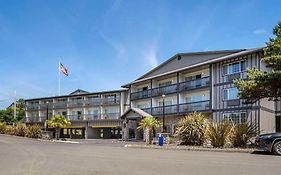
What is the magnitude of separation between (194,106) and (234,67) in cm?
751

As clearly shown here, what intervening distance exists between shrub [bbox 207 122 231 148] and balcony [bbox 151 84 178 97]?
22.7m

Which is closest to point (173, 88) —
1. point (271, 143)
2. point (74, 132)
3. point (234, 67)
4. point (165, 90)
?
point (165, 90)

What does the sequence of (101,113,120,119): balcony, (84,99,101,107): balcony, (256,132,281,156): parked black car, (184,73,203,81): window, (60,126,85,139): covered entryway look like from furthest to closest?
1. (60,126,85,139): covered entryway
2. (84,99,101,107): balcony
3. (101,113,120,119): balcony
4. (184,73,203,81): window
5. (256,132,281,156): parked black car

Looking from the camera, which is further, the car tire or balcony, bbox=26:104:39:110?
balcony, bbox=26:104:39:110

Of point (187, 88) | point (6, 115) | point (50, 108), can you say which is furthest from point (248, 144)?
point (6, 115)

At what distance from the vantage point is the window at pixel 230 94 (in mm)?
38250

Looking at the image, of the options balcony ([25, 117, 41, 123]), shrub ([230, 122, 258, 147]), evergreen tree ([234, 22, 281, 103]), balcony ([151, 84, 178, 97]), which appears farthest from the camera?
balcony ([25, 117, 41, 123])

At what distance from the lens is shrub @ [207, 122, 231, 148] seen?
24.7 metres

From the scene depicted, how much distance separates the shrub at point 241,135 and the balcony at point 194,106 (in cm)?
1687

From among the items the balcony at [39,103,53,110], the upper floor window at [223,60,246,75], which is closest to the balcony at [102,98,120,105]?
the balcony at [39,103,53,110]

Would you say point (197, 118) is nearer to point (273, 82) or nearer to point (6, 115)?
point (273, 82)

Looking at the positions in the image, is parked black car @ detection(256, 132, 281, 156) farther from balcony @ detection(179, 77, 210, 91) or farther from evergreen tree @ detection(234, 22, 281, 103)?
balcony @ detection(179, 77, 210, 91)

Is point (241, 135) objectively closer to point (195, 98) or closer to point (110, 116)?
point (195, 98)

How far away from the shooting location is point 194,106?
4403 cm
